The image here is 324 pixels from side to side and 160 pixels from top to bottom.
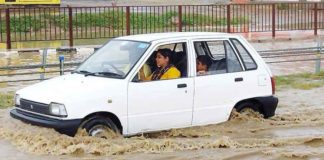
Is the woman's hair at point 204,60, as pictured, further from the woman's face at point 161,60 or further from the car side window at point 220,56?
the woman's face at point 161,60

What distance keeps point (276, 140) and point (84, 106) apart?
8.87 ft

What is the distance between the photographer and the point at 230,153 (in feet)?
28.6

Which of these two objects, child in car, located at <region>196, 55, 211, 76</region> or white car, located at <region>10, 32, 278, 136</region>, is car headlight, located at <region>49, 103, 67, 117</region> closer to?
white car, located at <region>10, 32, 278, 136</region>

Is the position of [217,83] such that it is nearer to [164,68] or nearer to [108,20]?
[164,68]

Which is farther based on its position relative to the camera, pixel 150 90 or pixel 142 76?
pixel 142 76

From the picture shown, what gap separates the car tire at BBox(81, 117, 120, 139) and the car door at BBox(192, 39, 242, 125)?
1.26 m

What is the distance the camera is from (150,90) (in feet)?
29.7

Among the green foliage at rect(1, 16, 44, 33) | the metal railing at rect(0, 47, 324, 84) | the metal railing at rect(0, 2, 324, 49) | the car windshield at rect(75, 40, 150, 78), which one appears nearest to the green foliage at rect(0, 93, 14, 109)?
the metal railing at rect(0, 47, 324, 84)

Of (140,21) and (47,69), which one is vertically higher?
(140,21)

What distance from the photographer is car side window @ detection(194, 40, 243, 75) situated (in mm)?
9875

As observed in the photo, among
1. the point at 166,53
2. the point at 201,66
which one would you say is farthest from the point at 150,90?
the point at 201,66

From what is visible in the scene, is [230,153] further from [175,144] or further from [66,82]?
[66,82]

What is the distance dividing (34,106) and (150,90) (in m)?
1.50

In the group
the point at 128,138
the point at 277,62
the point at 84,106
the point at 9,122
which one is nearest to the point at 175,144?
the point at 128,138
